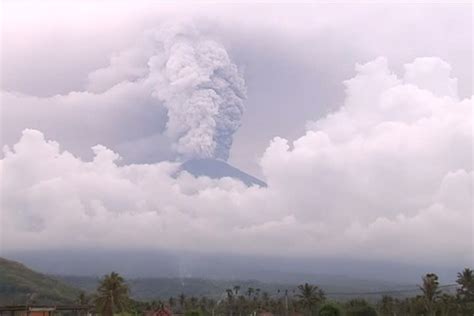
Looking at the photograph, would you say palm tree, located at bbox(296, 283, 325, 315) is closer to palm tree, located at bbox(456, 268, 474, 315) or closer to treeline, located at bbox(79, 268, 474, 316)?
treeline, located at bbox(79, 268, 474, 316)

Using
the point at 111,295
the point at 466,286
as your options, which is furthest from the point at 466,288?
the point at 111,295

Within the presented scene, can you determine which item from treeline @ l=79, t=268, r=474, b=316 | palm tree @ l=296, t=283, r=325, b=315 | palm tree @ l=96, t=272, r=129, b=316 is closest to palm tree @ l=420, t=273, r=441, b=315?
treeline @ l=79, t=268, r=474, b=316

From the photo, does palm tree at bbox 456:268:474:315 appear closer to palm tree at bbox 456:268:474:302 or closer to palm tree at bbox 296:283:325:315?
palm tree at bbox 456:268:474:302

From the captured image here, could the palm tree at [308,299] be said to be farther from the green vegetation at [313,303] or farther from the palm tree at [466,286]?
the palm tree at [466,286]

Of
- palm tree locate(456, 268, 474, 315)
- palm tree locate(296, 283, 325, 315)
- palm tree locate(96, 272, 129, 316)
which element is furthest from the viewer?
palm tree locate(296, 283, 325, 315)

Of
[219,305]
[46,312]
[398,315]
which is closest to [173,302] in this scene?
[219,305]

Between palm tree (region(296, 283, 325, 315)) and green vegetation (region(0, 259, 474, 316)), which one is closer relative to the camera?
green vegetation (region(0, 259, 474, 316))

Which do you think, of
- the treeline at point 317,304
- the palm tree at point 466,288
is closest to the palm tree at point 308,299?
the treeline at point 317,304

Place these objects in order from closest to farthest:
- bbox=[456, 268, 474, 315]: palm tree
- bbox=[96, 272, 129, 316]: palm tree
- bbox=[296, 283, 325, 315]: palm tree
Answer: bbox=[96, 272, 129, 316]: palm tree → bbox=[456, 268, 474, 315]: palm tree → bbox=[296, 283, 325, 315]: palm tree

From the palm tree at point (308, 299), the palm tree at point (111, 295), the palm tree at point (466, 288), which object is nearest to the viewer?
the palm tree at point (111, 295)
